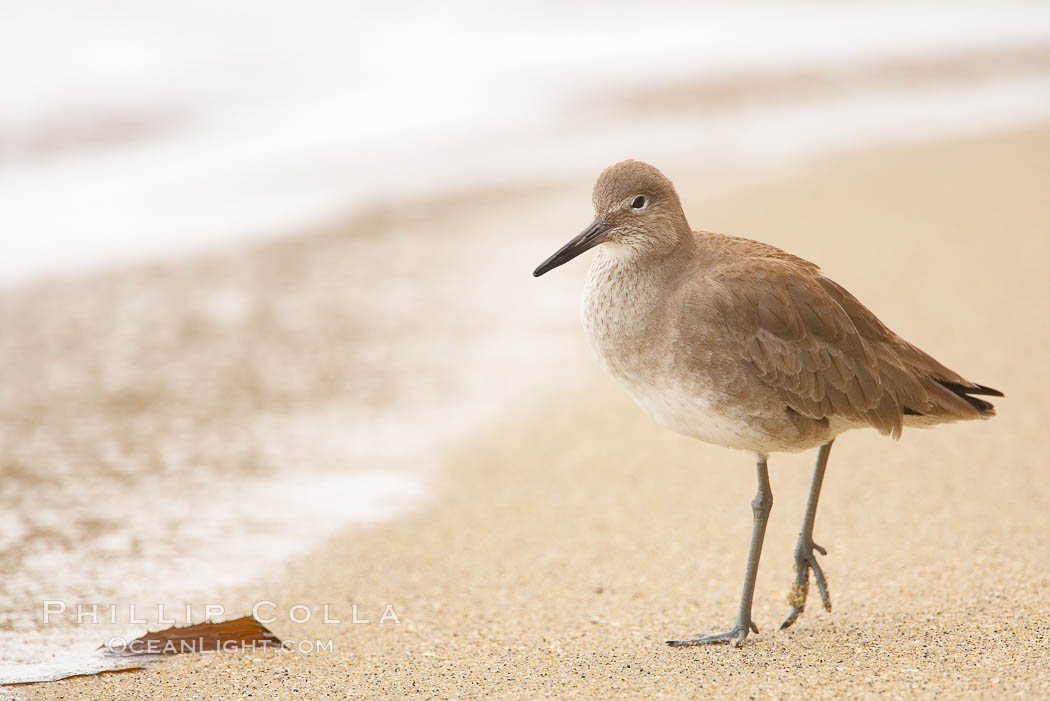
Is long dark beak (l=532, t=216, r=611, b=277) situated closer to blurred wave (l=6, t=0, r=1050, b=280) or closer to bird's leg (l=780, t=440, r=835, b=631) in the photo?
bird's leg (l=780, t=440, r=835, b=631)

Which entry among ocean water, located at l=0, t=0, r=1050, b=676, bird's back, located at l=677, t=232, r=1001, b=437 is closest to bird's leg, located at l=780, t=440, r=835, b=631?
bird's back, located at l=677, t=232, r=1001, b=437

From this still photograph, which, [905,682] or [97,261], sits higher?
[97,261]

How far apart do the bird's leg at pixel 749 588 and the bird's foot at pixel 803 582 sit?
0.46 feet

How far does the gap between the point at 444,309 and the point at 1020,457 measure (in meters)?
3.46

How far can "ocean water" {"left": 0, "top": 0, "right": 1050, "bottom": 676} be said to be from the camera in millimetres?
4645

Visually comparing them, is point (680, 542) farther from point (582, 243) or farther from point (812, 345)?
point (582, 243)

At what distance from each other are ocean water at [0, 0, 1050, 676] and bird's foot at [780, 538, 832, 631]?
1868 millimetres

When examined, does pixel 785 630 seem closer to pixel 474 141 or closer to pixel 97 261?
pixel 97 261

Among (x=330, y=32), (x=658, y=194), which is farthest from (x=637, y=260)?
(x=330, y=32)

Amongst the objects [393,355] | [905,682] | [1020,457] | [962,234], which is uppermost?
[962,234]

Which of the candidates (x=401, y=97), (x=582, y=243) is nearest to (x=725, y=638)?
(x=582, y=243)

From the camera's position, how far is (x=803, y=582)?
11.7ft

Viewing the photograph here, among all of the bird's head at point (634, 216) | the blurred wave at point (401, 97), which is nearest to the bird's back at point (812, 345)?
the bird's head at point (634, 216)

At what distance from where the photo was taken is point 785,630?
3590 millimetres
